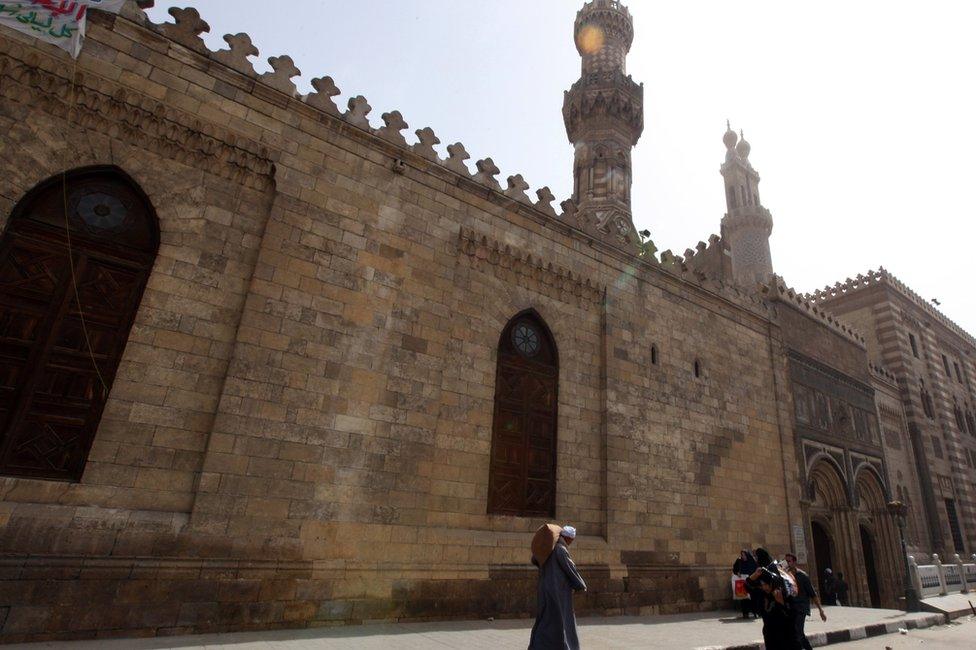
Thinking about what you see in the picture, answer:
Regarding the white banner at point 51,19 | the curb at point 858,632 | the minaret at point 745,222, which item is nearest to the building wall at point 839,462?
the curb at point 858,632

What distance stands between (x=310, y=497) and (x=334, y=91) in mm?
5761

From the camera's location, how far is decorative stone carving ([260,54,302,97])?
745cm

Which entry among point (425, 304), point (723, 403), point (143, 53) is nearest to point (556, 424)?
point (425, 304)

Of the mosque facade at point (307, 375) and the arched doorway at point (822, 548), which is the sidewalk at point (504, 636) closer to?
the mosque facade at point (307, 375)

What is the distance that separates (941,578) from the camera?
46.6 ft

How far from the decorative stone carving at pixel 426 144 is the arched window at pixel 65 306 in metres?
3.92

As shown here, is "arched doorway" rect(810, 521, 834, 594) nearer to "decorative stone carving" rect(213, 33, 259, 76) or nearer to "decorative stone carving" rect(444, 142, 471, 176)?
"decorative stone carving" rect(444, 142, 471, 176)

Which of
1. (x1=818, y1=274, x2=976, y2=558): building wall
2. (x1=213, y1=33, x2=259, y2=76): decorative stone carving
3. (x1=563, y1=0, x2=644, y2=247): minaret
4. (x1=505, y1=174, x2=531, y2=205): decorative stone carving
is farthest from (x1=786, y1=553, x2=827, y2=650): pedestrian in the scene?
(x1=818, y1=274, x2=976, y2=558): building wall

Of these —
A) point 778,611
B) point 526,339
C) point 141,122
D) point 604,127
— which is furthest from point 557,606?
point 604,127

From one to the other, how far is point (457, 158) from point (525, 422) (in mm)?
Result: 4536

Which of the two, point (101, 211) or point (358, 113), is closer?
point (101, 211)

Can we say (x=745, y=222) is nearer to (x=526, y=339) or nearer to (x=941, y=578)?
(x=941, y=578)

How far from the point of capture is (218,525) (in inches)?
225

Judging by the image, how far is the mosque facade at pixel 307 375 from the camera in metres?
5.47
